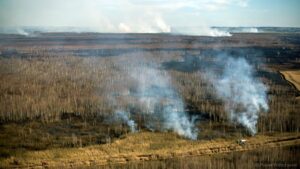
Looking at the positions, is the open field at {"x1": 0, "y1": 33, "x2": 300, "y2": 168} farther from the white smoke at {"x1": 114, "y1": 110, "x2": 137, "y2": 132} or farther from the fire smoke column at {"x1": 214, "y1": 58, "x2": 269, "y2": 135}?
the fire smoke column at {"x1": 214, "y1": 58, "x2": 269, "y2": 135}

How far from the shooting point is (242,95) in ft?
127

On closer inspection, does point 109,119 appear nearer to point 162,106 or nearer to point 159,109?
point 159,109

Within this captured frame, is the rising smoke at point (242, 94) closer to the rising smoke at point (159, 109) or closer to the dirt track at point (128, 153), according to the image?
the dirt track at point (128, 153)

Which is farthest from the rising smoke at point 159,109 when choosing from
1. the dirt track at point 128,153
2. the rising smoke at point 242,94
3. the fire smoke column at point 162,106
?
the rising smoke at point 242,94

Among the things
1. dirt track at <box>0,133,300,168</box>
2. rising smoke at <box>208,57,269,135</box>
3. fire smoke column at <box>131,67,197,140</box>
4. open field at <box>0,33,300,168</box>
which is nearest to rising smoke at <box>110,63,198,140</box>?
fire smoke column at <box>131,67,197,140</box>

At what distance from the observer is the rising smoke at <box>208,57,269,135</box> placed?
3158 centimetres

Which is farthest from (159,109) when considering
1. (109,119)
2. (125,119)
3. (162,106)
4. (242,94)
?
(242,94)

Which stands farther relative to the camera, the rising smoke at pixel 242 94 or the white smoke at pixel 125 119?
the rising smoke at pixel 242 94

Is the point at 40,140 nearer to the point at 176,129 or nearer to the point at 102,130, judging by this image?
the point at 102,130

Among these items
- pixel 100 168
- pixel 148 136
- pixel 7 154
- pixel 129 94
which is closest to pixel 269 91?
pixel 129 94

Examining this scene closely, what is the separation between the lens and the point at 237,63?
64.7 m

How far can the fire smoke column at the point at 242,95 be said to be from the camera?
31542 mm

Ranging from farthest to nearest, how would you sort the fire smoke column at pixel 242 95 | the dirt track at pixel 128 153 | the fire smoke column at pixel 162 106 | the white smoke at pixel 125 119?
the fire smoke column at pixel 242 95, the white smoke at pixel 125 119, the fire smoke column at pixel 162 106, the dirt track at pixel 128 153

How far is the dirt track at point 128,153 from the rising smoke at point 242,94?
101 inches
